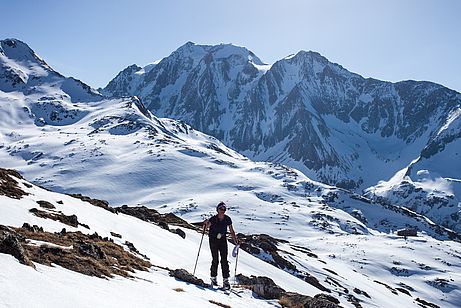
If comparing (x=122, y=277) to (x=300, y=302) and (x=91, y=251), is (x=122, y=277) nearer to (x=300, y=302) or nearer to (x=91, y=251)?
(x=91, y=251)

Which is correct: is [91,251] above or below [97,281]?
below

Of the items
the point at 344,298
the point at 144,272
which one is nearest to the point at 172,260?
the point at 144,272

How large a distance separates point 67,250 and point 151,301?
4821 mm

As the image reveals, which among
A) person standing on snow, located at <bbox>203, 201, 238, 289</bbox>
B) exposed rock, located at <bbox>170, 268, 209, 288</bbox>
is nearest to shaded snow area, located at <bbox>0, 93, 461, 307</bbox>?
exposed rock, located at <bbox>170, 268, 209, 288</bbox>

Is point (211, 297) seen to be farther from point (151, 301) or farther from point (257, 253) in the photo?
point (257, 253)

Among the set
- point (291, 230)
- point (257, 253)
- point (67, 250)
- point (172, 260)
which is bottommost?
point (291, 230)

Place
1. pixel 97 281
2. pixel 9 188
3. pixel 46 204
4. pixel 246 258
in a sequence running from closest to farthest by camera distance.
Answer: pixel 97 281
pixel 46 204
pixel 9 188
pixel 246 258

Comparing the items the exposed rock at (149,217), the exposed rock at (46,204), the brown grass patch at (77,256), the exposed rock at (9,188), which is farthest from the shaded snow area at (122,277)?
the exposed rock at (149,217)

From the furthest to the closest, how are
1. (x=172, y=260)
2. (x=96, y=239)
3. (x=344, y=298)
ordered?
(x=344, y=298)
(x=172, y=260)
(x=96, y=239)

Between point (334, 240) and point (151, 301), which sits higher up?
point (151, 301)

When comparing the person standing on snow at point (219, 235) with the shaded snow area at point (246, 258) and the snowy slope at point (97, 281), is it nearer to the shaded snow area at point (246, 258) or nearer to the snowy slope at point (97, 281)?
the shaded snow area at point (246, 258)

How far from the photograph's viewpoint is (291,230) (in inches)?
6540

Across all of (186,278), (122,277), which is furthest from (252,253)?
(122,277)

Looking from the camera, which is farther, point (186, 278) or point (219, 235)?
point (219, 235)
